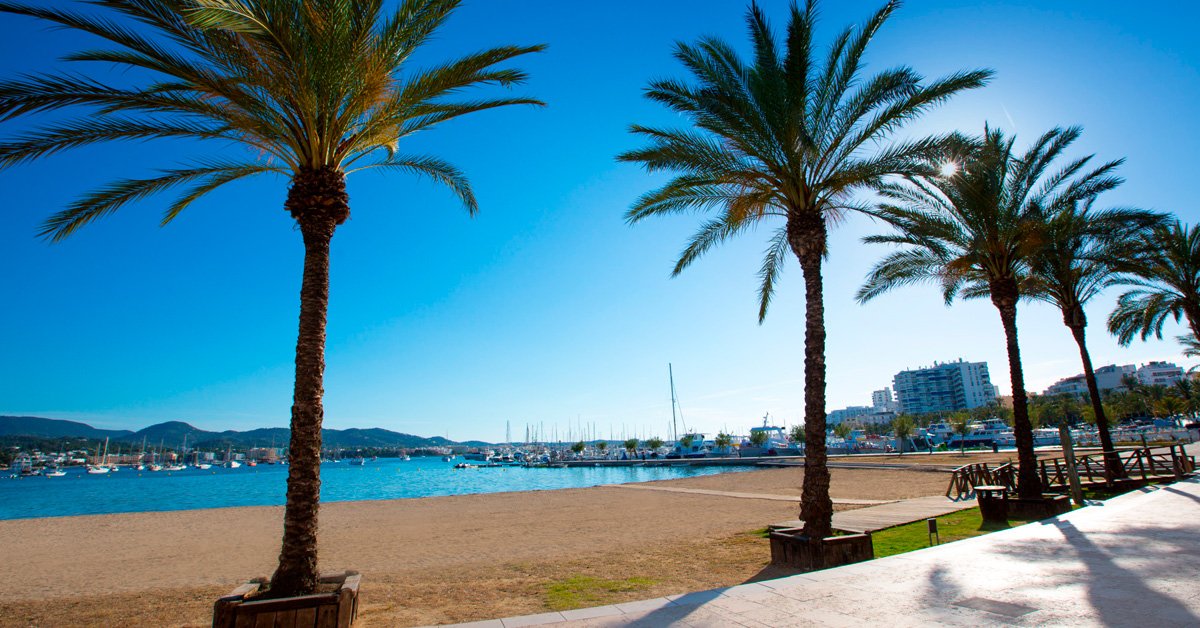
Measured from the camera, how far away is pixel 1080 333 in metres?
17.8

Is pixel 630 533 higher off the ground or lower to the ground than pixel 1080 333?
lower

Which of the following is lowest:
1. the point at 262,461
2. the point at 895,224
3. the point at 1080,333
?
the point at 262,461

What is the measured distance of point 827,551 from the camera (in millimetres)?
7602

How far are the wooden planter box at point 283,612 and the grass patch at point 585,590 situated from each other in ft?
8.89

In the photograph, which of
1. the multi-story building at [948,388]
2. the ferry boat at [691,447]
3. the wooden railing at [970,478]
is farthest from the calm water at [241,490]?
the multi-story building at [948,388]

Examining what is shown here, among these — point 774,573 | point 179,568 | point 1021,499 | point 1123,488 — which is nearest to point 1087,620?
point 774,573

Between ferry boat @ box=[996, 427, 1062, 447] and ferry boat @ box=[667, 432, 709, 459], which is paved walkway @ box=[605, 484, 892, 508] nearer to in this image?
ferry boat @ box=[996, 427, 1062, 447]

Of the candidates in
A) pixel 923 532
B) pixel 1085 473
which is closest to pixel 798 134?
pixel 923 532

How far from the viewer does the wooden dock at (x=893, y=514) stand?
12.0 metres

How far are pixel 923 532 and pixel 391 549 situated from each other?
40.3 ft

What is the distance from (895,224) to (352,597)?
1188 centimetres

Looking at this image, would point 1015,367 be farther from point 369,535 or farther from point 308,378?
point 369,535

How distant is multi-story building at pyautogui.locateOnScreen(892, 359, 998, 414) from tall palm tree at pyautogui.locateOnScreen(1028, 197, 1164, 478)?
565ft

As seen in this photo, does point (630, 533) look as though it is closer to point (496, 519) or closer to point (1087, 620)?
point (496, 519)
